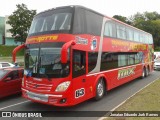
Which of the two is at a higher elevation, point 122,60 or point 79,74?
point 122,60

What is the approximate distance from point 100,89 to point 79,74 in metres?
2.22

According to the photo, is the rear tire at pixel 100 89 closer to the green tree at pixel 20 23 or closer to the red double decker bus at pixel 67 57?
the red double decker bus at pixel 67 57

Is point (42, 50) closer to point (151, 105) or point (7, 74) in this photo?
point (7, 74)

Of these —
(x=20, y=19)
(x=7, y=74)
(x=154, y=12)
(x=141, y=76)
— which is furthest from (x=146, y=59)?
(x=154, y=12)

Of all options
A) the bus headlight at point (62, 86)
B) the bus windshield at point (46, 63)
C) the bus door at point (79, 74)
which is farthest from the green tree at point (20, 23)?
the bus headlight at point (62, 86)

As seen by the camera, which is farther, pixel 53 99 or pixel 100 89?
pixel 100 89

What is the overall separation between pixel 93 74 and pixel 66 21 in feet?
8.33

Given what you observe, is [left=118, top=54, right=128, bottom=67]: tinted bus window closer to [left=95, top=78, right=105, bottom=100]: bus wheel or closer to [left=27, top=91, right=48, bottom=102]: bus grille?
[left=95, top=78, right=105, bottom=100]: bus wheel

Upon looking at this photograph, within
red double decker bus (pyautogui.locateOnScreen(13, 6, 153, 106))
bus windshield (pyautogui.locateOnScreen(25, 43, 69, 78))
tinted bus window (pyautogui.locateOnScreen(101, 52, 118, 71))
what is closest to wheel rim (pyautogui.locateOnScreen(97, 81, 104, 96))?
red double decker bus (pyautogui.locateOnScreen(13, 6, 153, 106))

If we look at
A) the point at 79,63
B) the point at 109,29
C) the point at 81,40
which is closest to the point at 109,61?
the point at 109,29

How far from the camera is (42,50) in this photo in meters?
8.98

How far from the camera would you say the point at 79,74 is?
9141 millimetres

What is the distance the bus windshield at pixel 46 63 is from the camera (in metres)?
8.55

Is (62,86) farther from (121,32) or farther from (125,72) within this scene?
(125,72)
